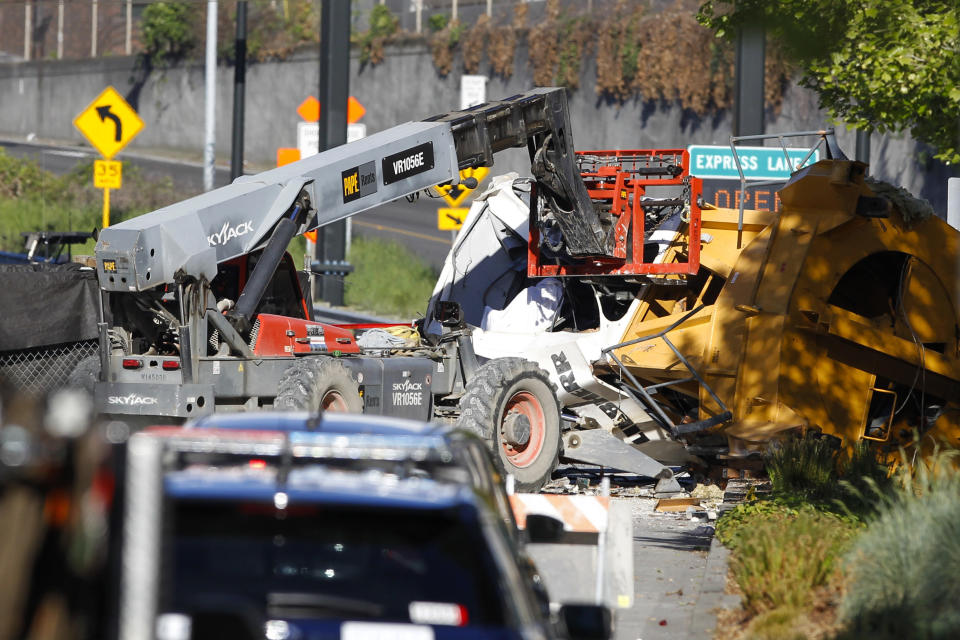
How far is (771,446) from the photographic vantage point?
40.0 feet

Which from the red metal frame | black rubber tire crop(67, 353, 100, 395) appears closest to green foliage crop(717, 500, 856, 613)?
the red metal frame

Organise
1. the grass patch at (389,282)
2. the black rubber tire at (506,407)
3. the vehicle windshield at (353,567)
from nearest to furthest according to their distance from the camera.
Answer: the vehicle windshield at (353,567) < the black rubber tire at (506,407) < the grass patch at (389,282)

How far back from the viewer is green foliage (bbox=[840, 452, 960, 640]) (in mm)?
6387

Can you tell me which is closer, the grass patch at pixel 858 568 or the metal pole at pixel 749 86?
the grass patch at pixel 858 568

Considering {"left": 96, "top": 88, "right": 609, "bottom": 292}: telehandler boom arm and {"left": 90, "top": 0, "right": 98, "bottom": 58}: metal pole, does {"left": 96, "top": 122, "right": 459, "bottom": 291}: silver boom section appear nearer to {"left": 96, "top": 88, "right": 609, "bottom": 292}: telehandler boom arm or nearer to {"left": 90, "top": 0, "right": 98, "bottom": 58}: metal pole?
{"left": 96, "top": 88, "right": 609, "bottom": 292}: telehandler boom arm

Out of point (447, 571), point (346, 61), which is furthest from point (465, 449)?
point (346, 61)

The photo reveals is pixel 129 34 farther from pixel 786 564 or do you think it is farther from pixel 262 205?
pixel 786 564

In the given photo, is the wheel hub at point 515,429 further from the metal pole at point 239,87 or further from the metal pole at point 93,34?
the metal pole at point 93,34

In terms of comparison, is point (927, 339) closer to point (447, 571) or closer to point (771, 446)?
point (771, 446)

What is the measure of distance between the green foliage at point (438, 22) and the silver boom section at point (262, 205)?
3699 centimetres

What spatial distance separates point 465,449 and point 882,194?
31.4ft

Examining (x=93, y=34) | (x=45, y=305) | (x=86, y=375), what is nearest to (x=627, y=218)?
(x=86, y=375)

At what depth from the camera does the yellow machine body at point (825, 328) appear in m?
13.3

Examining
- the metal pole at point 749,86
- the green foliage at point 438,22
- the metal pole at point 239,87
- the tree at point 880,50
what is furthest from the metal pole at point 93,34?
the tree at point 880,50
